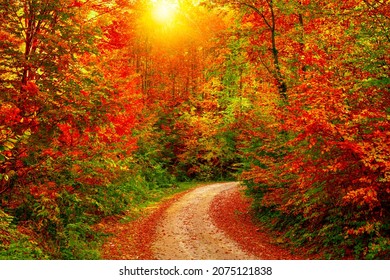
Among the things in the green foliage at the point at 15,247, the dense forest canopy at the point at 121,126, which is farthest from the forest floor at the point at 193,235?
the green foliage at the point at 15,247

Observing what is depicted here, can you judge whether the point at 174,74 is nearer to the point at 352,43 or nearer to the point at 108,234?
the point at 108,234

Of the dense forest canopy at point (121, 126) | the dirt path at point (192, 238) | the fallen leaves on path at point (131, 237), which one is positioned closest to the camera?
the dense forest canopy at point (121, 126)

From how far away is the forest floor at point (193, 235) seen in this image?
1062 cm

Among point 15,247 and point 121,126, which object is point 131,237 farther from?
point 15,247

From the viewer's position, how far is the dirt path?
1044 cm

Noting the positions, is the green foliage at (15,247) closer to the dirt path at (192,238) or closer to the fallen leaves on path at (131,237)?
the fallen leaves on path at (131,237)

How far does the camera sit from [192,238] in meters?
12.3

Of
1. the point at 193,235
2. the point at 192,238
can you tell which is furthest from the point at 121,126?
the point at 192,238

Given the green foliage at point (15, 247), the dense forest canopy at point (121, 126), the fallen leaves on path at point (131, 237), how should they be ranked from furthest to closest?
the fallen leaves on path at point (131, 237) < the dense forest canopy at point (121, 126) < the green foliage at point (15, 247)

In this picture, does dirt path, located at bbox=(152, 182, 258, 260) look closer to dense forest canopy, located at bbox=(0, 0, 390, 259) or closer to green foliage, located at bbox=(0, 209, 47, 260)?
dense forest canopy, located at bbox=(0, 0, 390, 259)

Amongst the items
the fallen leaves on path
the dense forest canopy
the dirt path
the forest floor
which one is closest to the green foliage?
the dense forest canopy

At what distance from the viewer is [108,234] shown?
1261 cm

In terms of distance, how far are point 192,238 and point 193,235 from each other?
0.41 m
